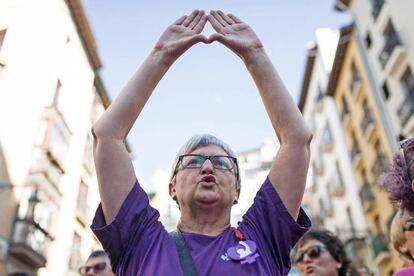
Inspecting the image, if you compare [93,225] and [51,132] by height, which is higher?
[51,132]

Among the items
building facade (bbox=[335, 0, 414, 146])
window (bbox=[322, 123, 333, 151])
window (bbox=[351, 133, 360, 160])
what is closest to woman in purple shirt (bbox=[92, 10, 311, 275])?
building facade (bbox=[335, 0, 414, 146])

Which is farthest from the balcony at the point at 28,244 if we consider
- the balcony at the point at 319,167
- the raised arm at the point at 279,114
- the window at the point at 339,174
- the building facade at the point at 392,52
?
the balcony at the point at 319,167

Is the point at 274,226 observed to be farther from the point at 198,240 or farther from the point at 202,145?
the point at 202,145

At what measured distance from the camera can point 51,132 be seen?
48.3 feet

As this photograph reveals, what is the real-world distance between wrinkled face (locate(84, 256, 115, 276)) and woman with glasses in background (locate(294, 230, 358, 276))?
180 centimetres

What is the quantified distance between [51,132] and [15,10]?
11751 millimetres

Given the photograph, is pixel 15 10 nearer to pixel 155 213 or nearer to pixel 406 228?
pixel 155 213

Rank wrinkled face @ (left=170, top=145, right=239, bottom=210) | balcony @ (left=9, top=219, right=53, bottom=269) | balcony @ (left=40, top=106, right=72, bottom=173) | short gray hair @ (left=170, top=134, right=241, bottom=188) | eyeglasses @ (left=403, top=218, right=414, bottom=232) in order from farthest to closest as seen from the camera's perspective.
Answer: balcony @ (left=40, top=106, right=72, bottom=173) → balcony @ (left=9, top=219, right=53, bottom=269) → eyeglasses @ (left=403, top=218, right=414, bottom=232) → short gray hair @ (left=170, top=134, right=241, bottom=188) → wrinkled face @ (left=170, top=145, right=239, bottom=210)

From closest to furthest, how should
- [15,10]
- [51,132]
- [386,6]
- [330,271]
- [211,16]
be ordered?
[211,16] → [15,10] → [330,271] → [51,132] → [386,6]

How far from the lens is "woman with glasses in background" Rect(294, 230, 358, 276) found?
3.93 m

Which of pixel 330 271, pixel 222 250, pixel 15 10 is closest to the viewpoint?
pixel 222 250

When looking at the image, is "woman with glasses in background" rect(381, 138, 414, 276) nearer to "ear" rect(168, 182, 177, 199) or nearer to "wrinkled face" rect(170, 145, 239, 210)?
"wrinkled face" rect(170, 145, 239, 210)

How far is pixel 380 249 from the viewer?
17469mm

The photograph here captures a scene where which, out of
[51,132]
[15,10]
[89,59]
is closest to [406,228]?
[15,10]
